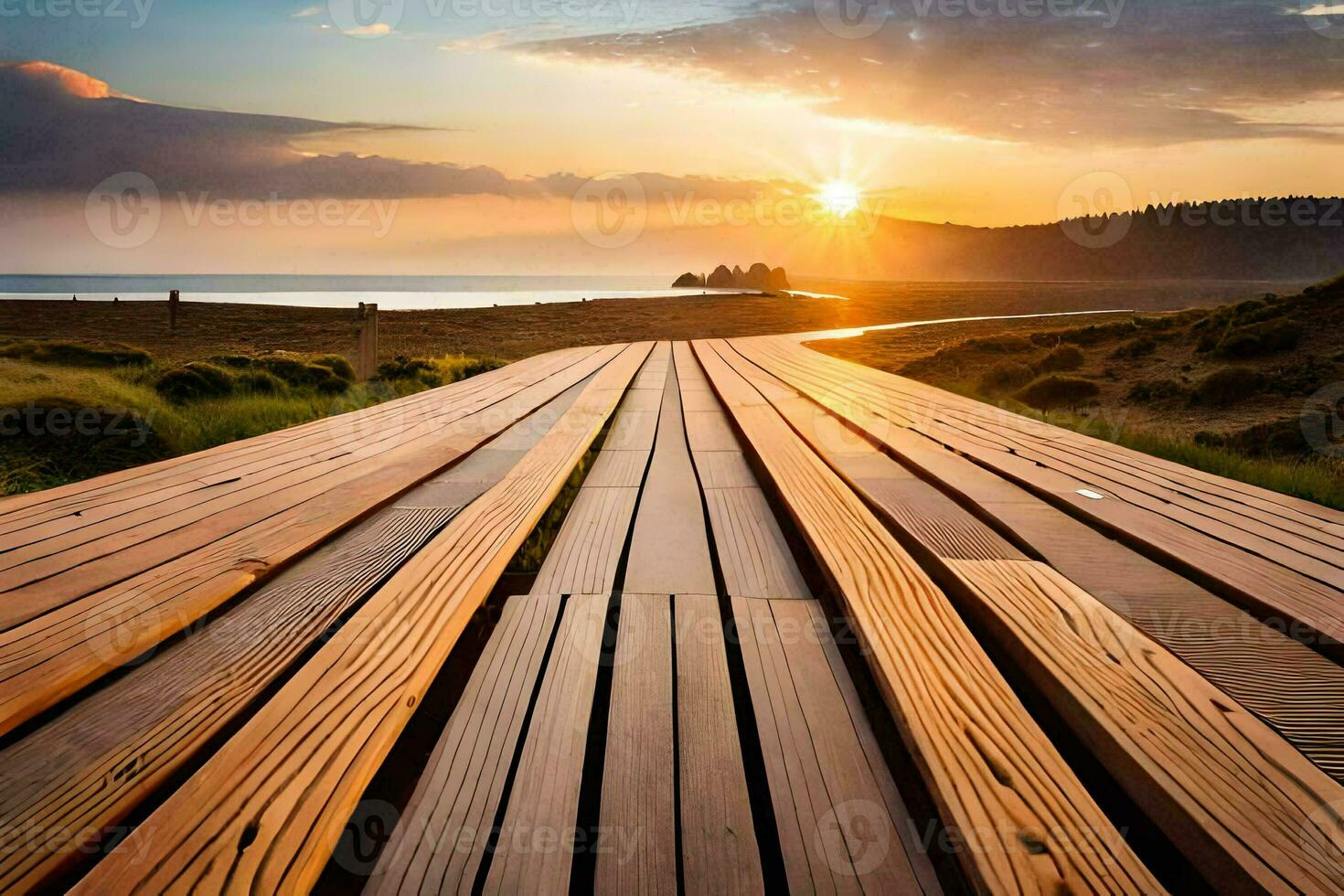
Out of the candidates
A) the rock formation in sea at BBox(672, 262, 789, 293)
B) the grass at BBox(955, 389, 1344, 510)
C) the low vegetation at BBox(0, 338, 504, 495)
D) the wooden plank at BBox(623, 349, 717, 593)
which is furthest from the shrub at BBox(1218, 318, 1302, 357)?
the rock formation in sea at BBox(672, 262, 789, 293)

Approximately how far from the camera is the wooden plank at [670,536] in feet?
6.30

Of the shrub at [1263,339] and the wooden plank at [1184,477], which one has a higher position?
the shrub at [1263,339]

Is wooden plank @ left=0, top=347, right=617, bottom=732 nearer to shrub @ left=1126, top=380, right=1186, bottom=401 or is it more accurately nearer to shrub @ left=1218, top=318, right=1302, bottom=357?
shrub @ left=1126, top=380, right=1186, bottom=401

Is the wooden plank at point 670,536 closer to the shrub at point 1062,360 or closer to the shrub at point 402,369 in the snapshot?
the shrub at point 402,369

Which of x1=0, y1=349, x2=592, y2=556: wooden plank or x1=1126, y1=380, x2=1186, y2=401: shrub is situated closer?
x1=0, y1=349, x2=592, y2=556: wooden plank

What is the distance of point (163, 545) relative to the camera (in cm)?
207

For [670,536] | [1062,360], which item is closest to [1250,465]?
[670,536]

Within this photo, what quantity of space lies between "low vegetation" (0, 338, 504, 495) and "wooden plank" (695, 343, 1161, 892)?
3.65 m

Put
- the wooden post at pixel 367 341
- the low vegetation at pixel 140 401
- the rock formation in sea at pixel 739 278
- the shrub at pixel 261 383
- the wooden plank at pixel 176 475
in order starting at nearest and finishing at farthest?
the wooden plank at pixel 176 475, the low vegetation at pixel 140 401, the shrub at pixel 261 383, the wooden post at pixel 367 341, the rock formation in sea at pixel 739 278

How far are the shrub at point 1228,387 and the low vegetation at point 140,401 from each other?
6.73 meters

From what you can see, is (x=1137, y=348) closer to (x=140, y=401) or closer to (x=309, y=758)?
(x=140, y=401)

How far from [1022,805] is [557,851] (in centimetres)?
65

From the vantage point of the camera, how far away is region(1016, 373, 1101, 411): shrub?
7.56 meters

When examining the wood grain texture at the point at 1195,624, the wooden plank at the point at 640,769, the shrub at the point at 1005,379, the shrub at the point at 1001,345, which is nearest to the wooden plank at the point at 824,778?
the wooden plank at the point at 640,769
